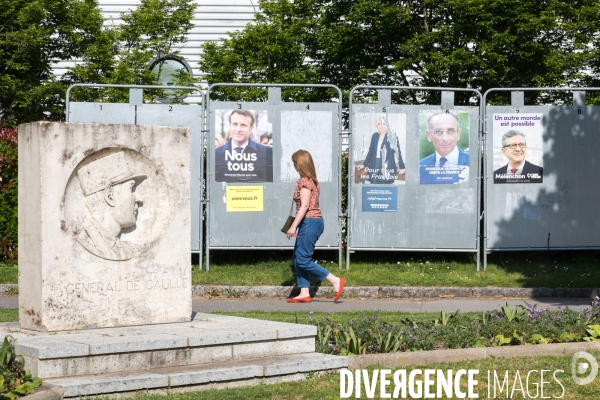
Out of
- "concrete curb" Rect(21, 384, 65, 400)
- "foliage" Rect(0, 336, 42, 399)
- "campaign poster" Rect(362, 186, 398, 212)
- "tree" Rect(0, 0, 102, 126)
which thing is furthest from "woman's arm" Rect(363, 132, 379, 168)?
"concrete curb" Rect(21, 384, 65, 400)

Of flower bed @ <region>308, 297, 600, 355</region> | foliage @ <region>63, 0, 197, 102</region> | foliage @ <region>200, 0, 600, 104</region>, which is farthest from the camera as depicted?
foliage @ <region>63, 0, 197, 102</region>

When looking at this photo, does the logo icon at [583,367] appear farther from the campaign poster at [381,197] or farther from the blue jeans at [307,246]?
the campaign poster at [381,197]

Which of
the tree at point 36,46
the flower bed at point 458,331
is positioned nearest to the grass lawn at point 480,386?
the flower bed at point 458,331

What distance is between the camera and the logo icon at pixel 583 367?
7.50 metres

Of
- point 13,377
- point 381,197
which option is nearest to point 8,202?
point 381,197

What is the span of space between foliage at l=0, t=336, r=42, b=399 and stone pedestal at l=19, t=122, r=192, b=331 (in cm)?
131

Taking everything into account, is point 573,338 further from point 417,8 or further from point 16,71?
point 16,71

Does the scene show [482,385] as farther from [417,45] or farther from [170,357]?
[417,45]

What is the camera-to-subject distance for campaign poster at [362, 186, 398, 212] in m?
15.5

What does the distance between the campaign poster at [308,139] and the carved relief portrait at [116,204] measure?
22.3 feet

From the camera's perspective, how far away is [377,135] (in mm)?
15539

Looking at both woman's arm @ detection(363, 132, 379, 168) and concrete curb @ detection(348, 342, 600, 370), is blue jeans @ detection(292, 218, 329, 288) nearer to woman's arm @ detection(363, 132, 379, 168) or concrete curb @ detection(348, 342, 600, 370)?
woman's arm @ detection(363, 132, 379, 168)

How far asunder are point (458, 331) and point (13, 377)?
159 inches

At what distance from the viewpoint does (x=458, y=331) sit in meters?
8.90
